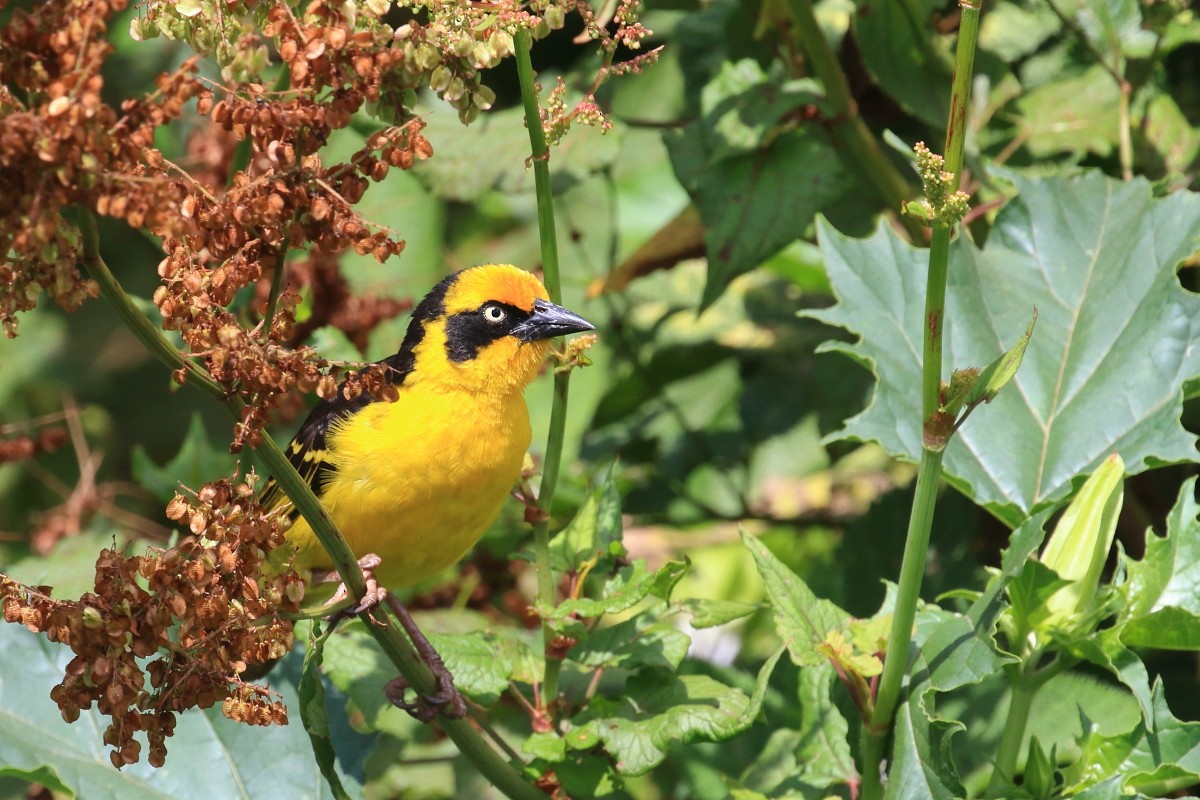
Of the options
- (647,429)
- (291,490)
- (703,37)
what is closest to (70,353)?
(647,429)

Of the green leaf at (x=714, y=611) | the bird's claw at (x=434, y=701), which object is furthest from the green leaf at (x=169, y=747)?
the green leaf at (x=714, y=611)

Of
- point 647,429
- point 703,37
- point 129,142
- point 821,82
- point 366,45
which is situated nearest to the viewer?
point 129,142

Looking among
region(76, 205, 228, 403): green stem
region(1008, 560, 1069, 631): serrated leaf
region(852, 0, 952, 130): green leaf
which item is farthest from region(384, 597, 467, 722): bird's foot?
region(852, 0, 952, 130): green leaf

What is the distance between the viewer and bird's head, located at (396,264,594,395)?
10.3 ft

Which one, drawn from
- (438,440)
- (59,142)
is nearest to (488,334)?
(438,440)

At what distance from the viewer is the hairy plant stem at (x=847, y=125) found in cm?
333

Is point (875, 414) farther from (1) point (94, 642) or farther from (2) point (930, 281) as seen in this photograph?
(1) point (94, 642)

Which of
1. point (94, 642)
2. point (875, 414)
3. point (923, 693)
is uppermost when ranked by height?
point (94, 642)

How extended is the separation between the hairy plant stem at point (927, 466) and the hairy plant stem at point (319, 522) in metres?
0.59

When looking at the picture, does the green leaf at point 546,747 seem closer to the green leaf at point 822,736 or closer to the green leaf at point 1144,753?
the green leaf at point 822,736

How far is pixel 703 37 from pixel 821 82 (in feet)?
1.80

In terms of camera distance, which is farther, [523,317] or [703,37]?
[703,37]

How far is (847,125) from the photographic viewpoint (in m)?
3.47

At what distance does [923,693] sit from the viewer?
7.07 ft
